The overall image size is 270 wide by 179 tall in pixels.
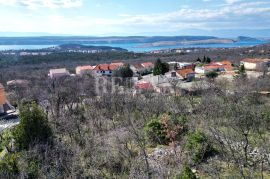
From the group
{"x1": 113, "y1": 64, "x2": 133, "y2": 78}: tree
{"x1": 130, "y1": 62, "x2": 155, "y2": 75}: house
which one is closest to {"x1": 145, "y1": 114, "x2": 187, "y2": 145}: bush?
{"x1": 113, "y1": 64, "x2": 133, "y2": 78}: tree

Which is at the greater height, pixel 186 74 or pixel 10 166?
pixel 10 166

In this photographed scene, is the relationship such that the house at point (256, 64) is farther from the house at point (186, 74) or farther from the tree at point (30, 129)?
the tree at point (30, 129)

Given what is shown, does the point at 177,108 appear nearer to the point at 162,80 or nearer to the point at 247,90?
the point at 247,90

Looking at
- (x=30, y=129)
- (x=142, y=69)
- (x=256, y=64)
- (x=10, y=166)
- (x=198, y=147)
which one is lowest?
(x=142, y=69)

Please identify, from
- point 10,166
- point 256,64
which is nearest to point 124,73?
point 256,64

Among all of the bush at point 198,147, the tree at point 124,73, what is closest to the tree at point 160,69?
the tree at point 124,73

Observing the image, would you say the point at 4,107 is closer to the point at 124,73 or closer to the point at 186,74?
the point at 124,73

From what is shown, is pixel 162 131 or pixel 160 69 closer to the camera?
pixel 162 131

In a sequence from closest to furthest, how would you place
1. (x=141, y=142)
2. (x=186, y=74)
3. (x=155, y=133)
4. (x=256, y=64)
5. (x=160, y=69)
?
(x=141, y=142), (x=155, y=133), (x=186, y=74), (x=160, y=69), (x=256, y=64)

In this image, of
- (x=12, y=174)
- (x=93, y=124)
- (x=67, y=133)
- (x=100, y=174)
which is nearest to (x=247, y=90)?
(x=93, y=124)
